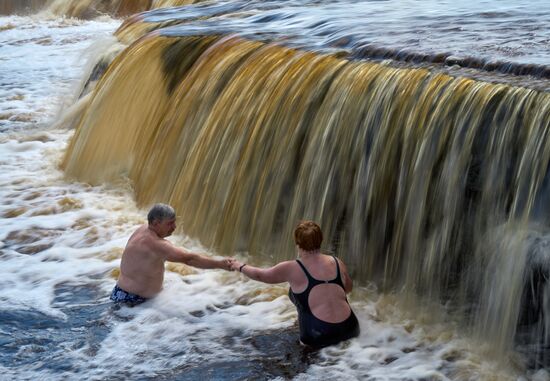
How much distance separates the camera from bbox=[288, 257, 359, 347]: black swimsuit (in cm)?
642

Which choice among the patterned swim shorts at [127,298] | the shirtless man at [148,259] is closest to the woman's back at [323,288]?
the shirtless man at [148,259]

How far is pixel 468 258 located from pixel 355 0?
659 cm

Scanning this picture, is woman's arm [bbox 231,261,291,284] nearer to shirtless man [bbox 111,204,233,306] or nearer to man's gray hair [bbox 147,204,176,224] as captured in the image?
shirtless man [bbox 111,204,233,306]

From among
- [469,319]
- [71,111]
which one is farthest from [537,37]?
[71,111]

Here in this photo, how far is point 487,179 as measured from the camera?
268 inches

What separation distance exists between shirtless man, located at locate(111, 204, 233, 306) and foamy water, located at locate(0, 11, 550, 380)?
11cm

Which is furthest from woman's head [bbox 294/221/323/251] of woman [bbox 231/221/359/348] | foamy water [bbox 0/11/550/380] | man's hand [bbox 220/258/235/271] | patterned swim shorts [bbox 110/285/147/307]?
patterned swim shorts [bbox 110/285/147/307]

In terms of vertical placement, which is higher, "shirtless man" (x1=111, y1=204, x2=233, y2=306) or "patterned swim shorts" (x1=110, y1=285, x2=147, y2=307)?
"shirtless man" (x1=111, y1=204, x2=233, y2=306)

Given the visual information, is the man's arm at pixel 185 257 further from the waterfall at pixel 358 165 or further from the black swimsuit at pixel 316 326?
the black swimsuit at pixel 316 326

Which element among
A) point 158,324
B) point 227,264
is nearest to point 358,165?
point 227,264

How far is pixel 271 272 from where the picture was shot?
264 inches

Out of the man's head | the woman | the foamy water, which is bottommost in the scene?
the foamy water

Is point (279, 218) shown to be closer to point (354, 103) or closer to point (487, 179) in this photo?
point (354, 103)

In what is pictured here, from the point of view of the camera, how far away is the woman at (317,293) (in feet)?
21.1
